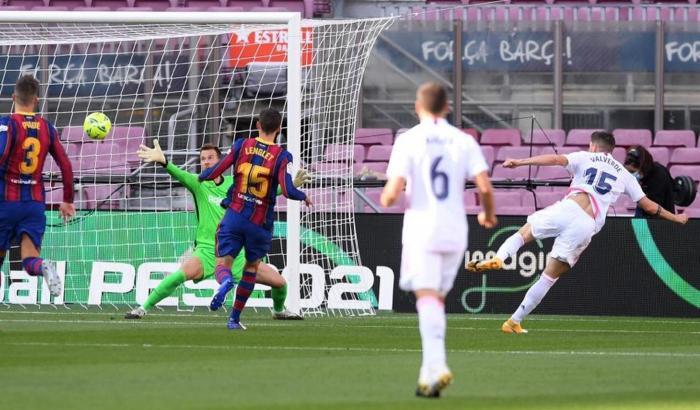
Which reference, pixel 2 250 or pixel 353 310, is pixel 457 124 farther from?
pixel 2 250

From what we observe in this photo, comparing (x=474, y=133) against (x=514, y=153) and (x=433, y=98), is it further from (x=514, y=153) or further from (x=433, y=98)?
(x=433, y=98)

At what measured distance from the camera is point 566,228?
13602 mm

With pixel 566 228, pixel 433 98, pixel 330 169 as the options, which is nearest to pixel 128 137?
pixel 330 169

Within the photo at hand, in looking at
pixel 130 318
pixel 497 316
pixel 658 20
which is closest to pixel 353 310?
pixel 497 316

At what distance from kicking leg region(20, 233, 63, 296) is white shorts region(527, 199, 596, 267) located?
4.70 m

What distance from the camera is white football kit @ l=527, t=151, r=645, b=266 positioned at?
13.6 m

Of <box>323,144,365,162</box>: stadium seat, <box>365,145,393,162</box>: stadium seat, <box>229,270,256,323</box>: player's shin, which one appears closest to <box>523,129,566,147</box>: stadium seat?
<box>365,145,393,162</box>: stadium seat

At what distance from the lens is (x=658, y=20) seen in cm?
2241

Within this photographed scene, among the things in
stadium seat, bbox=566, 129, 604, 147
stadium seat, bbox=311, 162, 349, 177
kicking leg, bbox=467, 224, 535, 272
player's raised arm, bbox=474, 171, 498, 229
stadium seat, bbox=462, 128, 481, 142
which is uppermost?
stadium seat, bbox=462, 128, 481, 142

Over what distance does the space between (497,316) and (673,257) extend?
2.16 m

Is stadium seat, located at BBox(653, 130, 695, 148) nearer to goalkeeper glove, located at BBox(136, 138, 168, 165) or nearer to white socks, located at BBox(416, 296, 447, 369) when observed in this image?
goalkeeper glove, located at BBox(136, 138, 168, 165)

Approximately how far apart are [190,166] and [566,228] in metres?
6.90

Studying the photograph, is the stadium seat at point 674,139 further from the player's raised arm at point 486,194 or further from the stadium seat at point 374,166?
the player's raised arm at point 486,194

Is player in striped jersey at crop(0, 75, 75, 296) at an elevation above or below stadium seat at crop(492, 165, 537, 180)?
below
